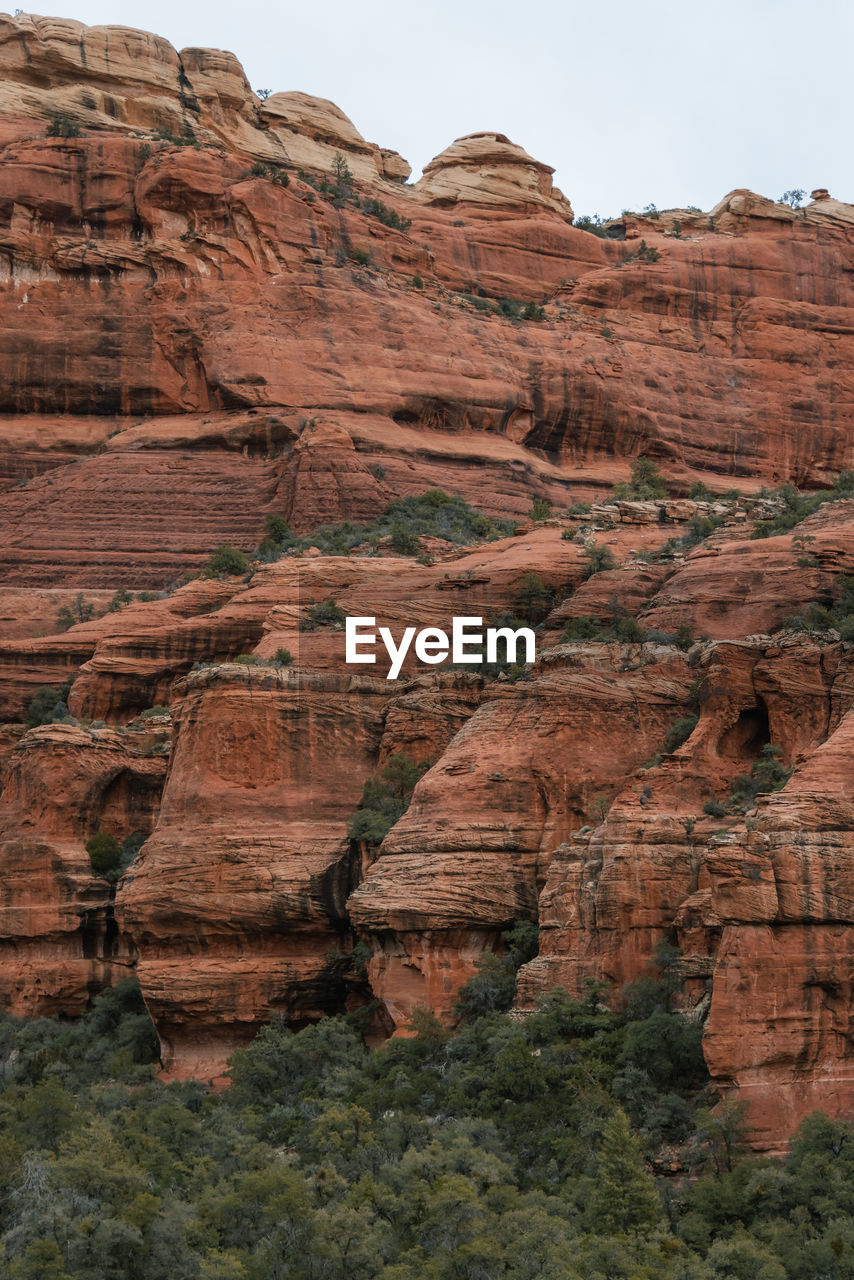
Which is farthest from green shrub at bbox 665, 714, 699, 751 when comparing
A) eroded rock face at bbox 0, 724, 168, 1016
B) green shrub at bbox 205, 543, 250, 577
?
green shrub at bbox 205, 543, 250, 577

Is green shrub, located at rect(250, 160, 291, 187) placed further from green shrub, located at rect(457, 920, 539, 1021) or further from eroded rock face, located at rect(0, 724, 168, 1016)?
green shrub, located at rect(457, 920, 539, 1021)

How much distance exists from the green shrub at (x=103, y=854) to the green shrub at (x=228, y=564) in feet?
45.0

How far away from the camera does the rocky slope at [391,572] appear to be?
54938 millimetres

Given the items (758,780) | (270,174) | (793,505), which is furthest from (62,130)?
(758,780)

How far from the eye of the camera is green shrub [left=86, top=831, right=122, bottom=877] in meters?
69.4

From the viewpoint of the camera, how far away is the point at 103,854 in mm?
69375

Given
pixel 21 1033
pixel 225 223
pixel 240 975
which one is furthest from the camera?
pixel 225 223

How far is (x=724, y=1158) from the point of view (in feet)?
156

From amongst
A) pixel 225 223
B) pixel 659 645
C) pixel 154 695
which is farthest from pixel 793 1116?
pixel 225 223

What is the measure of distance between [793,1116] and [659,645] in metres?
17.9

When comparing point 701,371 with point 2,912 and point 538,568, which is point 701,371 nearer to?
point 538,568

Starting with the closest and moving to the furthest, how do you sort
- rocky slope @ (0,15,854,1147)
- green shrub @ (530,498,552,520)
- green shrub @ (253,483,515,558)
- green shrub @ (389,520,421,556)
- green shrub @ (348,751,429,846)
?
rocky slope @ (0,15,854,1147) → green shrub @ (348,751,429,846) → green shrub @ (389,520,421,556) → green shrub @ (253,483,515,558) → green shrub @ (530,498,552,520)

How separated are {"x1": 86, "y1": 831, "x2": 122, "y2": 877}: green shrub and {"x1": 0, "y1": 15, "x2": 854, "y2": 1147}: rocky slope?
0.42 m

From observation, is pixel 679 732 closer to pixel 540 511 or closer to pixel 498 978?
pixel 498 978
